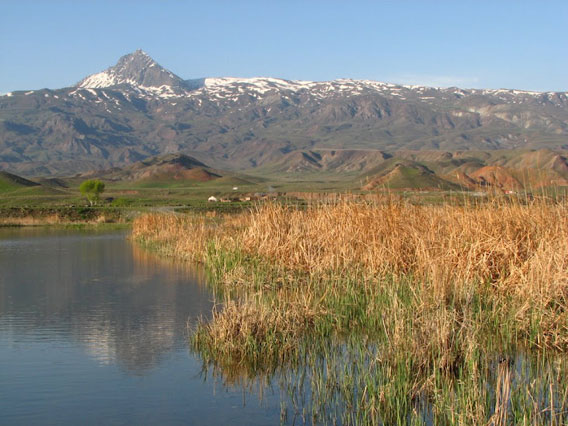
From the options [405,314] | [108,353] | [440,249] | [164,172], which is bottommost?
[108,353]

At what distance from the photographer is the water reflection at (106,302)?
41.5ft

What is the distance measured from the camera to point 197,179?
14038cm

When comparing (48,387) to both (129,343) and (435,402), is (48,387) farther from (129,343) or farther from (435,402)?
(435,402)

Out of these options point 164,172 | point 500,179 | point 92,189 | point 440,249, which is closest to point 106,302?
point 440,249

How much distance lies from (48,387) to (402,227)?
8.06 metres

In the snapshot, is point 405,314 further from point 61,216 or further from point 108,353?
point 61,216

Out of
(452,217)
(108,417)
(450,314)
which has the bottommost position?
(108,417)

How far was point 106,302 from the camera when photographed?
54.8 ft

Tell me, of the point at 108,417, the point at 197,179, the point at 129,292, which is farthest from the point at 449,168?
the point at 108,417

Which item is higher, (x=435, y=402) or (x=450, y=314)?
(x=450, y=314)

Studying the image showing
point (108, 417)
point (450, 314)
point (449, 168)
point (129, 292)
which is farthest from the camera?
point (449, 168)

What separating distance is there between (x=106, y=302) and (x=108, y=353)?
15.7ft

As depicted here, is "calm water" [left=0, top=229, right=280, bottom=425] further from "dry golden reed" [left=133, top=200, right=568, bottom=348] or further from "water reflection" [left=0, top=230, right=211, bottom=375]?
"dry golden reed" [left=133, top=200, right=568, bottom=348]

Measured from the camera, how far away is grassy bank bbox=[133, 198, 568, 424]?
855cm
